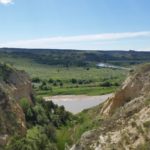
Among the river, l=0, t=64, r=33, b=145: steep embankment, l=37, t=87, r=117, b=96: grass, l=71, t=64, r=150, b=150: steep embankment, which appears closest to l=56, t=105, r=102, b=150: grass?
l=0, t=64, r=33, b=145: steep embankment

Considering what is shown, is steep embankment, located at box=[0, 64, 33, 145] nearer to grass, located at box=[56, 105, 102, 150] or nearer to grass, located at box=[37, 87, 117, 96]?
grass, located at box=[56, 105, 102, 150]

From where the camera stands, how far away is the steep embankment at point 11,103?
5080cm

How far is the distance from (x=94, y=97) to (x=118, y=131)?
111 m

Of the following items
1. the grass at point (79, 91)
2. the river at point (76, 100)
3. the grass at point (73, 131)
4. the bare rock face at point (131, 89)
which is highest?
Result: the bare rock face at point (131, 89)

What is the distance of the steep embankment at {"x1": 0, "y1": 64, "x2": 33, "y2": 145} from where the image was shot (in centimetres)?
5080

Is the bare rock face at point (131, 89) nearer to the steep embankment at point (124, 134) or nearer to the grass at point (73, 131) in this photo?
the grass at point (73, 131)

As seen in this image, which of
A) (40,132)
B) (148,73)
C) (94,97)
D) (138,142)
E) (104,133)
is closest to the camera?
(138,142)

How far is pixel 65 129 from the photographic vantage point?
67875 millimetres

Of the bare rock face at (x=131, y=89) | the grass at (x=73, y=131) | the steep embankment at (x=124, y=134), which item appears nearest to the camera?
the steep embankment at (x=124, y=134)

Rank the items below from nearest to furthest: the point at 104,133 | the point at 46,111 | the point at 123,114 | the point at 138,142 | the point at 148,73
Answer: the point at 138,142 → the point at 104,133 → the point at 123,114 → the point at 148,73 → the point at 46,111

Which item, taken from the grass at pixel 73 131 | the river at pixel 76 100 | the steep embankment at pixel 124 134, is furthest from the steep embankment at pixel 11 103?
the river at pixel 76 100

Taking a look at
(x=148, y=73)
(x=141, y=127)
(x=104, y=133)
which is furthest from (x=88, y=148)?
(x=148, y=73)

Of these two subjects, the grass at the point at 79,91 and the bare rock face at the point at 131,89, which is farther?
the grass at the point at 79,91

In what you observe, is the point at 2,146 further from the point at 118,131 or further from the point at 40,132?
the point at 118,131
